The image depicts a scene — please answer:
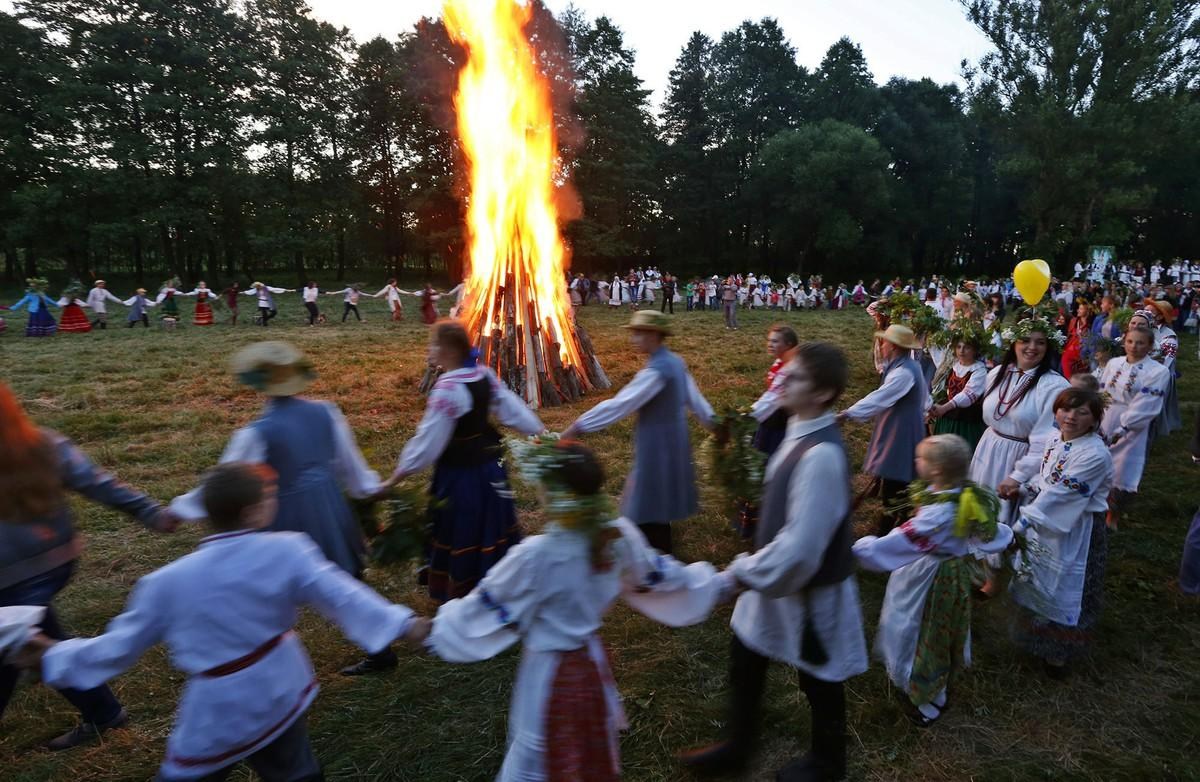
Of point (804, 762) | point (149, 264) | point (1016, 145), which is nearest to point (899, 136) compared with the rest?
point (1016, 145)

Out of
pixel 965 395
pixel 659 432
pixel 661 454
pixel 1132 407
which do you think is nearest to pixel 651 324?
pixel 659 432

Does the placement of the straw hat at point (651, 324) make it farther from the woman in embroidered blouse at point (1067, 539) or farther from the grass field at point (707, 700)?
the woman in embroidered blouse at point (1067, 539)

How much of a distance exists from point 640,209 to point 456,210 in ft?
45.9

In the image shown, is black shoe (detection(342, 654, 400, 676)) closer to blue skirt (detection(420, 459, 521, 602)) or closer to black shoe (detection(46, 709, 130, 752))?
blue skirt (detection(420, 459, 521, 602))

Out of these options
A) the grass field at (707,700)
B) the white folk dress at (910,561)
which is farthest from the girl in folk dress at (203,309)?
the white folk dress at (910,561)

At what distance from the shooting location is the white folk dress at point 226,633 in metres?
2.30

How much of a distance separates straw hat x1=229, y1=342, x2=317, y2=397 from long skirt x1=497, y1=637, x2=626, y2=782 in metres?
2.14

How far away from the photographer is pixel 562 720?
2514 millimetres

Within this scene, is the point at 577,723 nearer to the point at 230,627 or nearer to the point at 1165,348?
the point at 230,627

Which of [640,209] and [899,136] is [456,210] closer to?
[640,209]

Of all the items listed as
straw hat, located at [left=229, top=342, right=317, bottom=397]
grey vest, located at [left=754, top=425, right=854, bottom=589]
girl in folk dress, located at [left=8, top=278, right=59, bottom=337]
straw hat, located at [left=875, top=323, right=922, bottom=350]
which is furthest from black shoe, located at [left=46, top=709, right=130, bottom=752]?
girl in folk dress, located at [left=8, top=278, right=59, bottom=337]

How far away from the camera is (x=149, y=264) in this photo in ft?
186

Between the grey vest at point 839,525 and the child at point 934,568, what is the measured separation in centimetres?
25

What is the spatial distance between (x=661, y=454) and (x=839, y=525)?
2304 mm
